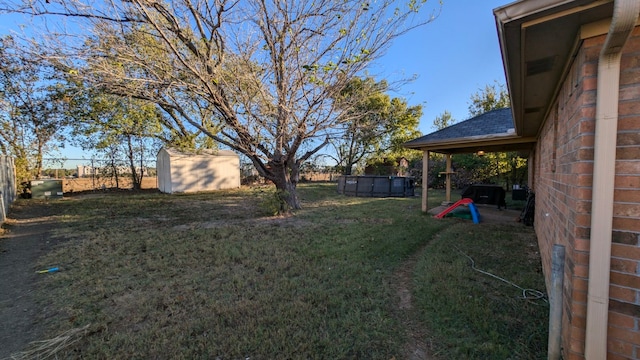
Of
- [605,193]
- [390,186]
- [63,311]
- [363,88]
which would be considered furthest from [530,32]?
[390,186]

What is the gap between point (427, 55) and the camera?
275 inches

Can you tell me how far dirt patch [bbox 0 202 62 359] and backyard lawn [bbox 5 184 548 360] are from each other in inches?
5.4

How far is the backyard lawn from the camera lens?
2.20m

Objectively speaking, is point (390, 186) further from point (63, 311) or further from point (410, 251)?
point (63, 311)

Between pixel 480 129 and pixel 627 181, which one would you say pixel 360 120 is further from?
pixel 627 181

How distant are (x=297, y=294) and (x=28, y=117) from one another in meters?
14.8

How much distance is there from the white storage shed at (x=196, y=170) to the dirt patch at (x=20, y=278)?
631cm

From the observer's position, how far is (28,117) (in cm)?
1117

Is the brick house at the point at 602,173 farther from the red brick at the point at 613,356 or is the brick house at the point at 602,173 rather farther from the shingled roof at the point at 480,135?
the shingled roof at the point at 480,135

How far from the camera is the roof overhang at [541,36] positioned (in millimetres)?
1401

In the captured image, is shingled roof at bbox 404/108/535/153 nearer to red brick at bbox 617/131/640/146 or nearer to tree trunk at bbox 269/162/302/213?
tree trunk at bbox 269/162/302/213

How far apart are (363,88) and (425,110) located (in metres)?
14.8

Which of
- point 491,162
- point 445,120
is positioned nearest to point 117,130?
point 491,162

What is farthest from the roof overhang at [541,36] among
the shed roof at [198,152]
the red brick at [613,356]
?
the shed roof at [198,152]
